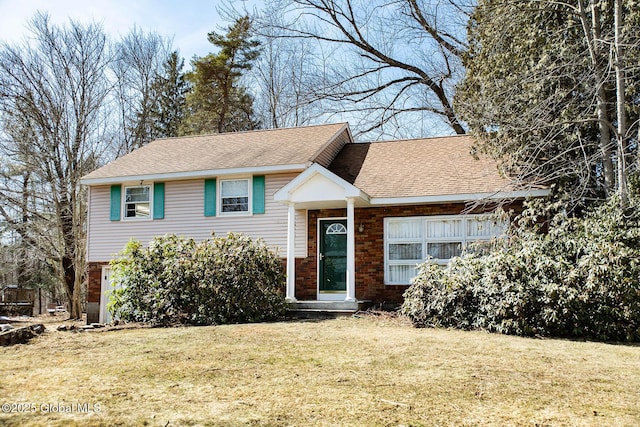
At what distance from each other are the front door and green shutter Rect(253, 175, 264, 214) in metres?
1.70

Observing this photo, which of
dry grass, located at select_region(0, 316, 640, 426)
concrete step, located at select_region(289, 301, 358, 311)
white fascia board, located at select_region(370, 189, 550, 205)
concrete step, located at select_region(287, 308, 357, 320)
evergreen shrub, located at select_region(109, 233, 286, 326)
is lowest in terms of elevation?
dry grass, located at select_region(0, 316, 640, 426)

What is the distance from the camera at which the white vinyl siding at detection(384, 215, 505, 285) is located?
41.4 ft

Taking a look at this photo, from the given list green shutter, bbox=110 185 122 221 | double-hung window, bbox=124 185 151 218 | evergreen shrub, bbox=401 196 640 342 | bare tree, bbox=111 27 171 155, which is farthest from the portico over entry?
bare tree, bbox=111 27 171 155

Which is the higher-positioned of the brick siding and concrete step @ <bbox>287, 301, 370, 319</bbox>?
the brick siding

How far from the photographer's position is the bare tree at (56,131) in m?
19.0

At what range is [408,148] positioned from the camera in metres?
15.7

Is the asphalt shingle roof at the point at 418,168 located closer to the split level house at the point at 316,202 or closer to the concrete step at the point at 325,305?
the split level house at the point at 316,202

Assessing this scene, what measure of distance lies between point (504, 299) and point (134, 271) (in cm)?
733

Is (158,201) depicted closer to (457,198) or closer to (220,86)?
(457,198)

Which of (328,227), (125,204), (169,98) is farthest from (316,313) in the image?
(169,98)

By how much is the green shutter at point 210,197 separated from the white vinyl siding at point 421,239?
472cm

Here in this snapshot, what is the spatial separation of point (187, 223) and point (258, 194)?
88.0 inches

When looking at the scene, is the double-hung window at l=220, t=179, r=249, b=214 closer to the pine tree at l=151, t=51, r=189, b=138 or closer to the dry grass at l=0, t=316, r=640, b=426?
the dry grass at l=0, t=316, r=640, b=426

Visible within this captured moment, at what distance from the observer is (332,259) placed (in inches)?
526
